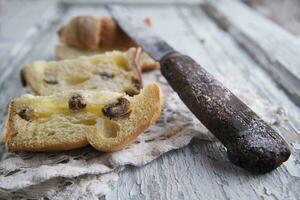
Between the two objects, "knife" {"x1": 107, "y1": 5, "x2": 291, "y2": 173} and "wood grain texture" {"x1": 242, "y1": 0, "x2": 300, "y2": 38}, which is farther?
"wood grain texture" {"x1": 242, "y1": 0, "x2": 300, "y2": 38}

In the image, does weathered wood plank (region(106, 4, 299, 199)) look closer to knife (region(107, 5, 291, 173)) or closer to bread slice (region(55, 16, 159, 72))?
knife (region(107, 5, 291, 173))

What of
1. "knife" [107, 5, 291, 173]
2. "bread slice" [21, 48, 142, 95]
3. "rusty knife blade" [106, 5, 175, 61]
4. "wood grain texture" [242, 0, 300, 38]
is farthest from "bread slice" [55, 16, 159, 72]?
"wood grain texture" [242, 0, 300, 38]

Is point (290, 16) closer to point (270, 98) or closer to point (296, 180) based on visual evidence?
point (270, 98)

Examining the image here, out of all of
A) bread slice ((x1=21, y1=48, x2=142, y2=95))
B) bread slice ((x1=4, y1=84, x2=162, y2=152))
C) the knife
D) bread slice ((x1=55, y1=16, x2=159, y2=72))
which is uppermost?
the knife

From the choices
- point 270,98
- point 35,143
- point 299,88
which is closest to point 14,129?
point 35,143

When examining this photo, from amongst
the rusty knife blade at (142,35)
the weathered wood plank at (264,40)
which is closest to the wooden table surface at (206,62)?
the weathered wood plank at (264,40)

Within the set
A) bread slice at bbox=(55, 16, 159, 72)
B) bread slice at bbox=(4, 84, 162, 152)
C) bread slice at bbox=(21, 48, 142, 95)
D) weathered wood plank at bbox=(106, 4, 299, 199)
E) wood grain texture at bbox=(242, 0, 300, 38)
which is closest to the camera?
weathered wood plank at bbox=(106, 4, 299, 199)
